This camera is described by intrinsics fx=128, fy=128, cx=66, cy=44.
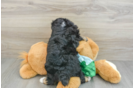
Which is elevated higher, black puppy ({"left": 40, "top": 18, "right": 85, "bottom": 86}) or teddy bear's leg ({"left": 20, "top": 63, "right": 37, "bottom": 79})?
black puppy ({"left": 40, "top": 18, "right": 85, "bottom": 86})

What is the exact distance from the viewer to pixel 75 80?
0.87m

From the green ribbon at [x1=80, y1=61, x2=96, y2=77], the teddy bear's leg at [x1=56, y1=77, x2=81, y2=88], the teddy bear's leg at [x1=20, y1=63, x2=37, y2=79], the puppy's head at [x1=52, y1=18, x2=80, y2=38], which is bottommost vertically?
the teddy bear's leg at [x1=20, y1=63, x2=37, y2=79]

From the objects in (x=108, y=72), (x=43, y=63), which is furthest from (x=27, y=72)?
(x=108, y=72)

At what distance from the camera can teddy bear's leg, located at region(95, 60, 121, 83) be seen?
930mm

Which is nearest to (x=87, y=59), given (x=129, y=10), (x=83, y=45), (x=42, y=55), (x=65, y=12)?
(x=83, y=45)

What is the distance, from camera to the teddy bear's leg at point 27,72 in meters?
1.03

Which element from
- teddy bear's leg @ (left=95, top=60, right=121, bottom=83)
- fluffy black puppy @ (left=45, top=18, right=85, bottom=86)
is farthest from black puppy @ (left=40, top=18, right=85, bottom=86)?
teddy bear's leg @ (left=95, top=60, right=121, bottom=83)

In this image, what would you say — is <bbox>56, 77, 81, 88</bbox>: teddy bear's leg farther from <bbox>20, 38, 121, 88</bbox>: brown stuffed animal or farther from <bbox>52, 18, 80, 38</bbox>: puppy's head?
<bbox>52, 18, 80, 38</bbox>: puppy's head

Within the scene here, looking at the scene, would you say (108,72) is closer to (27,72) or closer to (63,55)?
(63,55)

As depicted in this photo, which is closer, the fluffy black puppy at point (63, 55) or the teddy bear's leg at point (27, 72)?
the fluffy black puppy at point (63, 55)

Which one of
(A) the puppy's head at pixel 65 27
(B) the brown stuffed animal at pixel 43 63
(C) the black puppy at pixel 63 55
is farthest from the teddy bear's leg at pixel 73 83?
(A) the puppy's head at pixel 65 27

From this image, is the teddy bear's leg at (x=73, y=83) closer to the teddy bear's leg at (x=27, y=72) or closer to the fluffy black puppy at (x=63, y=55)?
the fluffy black puppy at (x=63, y=55)

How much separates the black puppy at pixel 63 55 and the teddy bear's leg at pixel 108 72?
163mm

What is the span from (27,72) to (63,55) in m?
0.37
